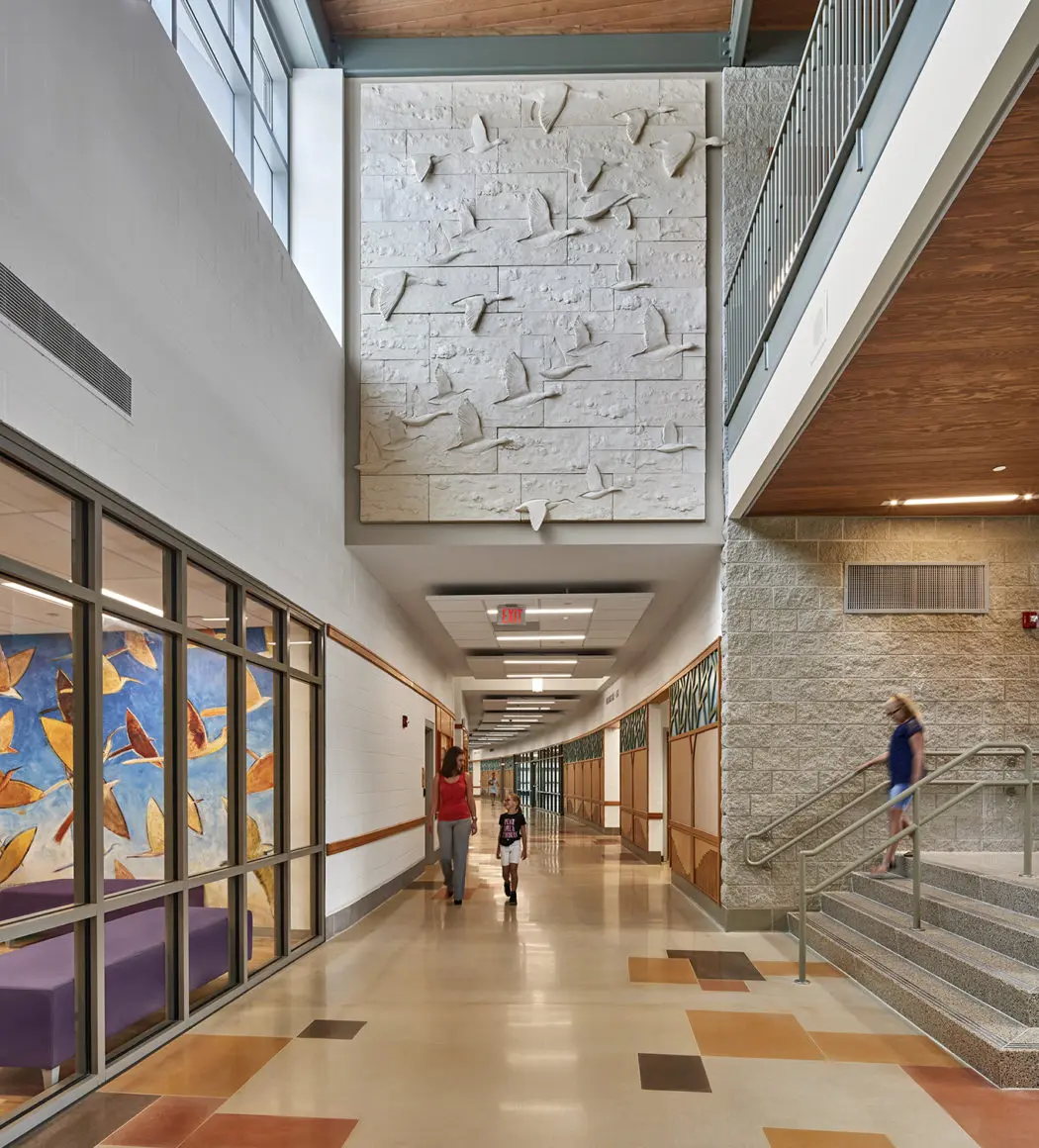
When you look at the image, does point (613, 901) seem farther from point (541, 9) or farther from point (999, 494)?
point (541, 9)

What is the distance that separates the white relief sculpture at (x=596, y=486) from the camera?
9.63 meters

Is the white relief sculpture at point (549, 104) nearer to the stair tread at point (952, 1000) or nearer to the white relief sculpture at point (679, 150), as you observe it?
the white relief sculpture at point (679, 150)

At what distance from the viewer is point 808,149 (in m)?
6.48

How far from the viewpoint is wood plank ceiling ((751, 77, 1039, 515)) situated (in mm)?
3902

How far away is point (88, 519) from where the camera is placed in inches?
180

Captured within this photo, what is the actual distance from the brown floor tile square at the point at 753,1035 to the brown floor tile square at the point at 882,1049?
9 centimetres

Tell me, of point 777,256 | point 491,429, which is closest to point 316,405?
point 491,429

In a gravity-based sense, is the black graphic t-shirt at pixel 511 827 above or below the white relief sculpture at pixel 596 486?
below

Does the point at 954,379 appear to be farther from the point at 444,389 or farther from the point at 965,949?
the point at 444,389

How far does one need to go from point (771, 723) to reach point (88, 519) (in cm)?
623

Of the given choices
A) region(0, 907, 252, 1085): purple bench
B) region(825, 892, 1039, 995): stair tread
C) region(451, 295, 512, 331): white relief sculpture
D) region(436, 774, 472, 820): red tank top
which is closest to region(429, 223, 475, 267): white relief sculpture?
region(451, 295, 512, 331): white relief sculpture

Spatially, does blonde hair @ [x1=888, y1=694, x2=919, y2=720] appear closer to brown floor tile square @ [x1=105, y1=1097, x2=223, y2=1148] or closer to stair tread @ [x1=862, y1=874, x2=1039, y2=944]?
stair tread @ [x1=862, y1=874, x2=1039, y2=944]

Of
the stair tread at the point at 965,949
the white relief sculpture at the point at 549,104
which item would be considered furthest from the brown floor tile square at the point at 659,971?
the white relief sculpture at the point at 549,104

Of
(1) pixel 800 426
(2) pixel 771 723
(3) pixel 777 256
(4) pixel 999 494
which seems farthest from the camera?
(2) pixel 771 723
